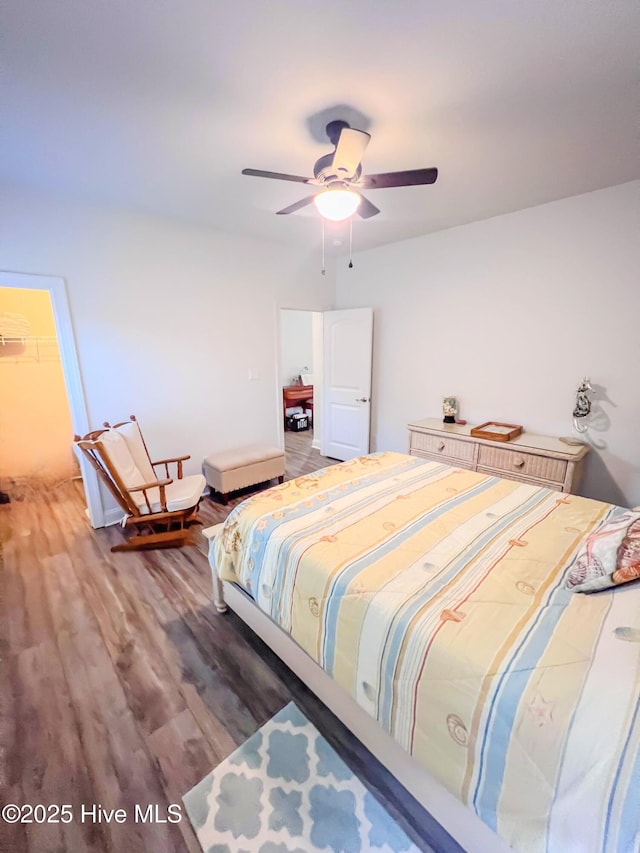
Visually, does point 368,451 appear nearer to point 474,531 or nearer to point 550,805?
point 474,531

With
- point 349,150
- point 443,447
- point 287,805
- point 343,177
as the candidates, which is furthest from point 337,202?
point 287,805

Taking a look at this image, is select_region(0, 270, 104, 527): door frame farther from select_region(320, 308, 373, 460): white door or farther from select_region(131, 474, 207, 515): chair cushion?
select_region(320, 308, 373, 460): white door

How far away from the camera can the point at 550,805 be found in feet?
2.55

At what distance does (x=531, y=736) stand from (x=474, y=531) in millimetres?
808

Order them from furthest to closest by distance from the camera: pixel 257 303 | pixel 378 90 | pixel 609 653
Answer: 1. pixel 257 303
2. pixel 378 90
3. pixel 609 653

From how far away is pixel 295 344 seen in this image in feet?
22.2

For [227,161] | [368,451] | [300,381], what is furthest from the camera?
[300,381]

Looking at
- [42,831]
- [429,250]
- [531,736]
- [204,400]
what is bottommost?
A: [42,831]

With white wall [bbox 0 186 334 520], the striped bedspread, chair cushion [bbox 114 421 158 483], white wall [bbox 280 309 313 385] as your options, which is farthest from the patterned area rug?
white wall [bbox 280 309 313 385]

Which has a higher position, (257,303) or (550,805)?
(257,303)

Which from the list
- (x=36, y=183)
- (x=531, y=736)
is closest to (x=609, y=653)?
(x=531, y=736)

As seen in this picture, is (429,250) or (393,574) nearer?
(393,574)

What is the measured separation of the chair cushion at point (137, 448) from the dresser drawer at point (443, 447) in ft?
7.99

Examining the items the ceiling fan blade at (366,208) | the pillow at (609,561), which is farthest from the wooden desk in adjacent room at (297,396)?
the pillow at (609,561)
